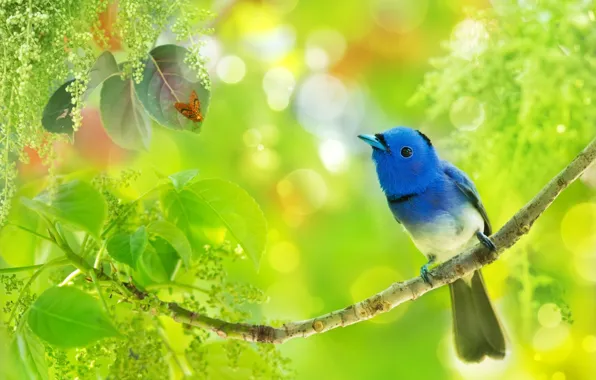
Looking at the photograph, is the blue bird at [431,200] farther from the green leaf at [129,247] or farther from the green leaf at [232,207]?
the green leaf at [129,247]

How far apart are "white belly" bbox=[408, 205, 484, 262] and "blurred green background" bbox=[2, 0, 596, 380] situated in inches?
15.2

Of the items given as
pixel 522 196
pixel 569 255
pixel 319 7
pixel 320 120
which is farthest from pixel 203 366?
pixel 319 7

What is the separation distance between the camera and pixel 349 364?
1.24 meters

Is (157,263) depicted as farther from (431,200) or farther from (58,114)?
(431,200)

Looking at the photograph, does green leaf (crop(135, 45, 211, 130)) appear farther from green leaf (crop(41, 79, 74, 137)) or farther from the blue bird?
the blue bird

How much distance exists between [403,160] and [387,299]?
0.20 metres

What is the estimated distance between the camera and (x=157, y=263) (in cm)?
58

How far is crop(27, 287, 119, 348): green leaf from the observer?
0.44 metres

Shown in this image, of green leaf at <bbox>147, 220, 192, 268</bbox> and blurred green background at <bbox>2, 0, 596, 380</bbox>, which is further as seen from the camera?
blurred green background at <bbox>2, 0, 596, 380</bbox>

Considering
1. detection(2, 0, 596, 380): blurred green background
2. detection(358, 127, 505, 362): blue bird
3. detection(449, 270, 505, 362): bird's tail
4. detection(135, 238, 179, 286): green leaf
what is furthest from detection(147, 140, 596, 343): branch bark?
detection(2, 0, 596, 380): blurred green background

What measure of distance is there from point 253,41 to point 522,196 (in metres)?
0.64

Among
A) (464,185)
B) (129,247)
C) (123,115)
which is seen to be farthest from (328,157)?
(129,247)

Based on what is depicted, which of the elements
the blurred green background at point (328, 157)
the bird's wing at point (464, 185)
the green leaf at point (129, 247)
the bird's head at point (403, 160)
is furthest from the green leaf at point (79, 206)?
the blurred green background at point (328, 157)

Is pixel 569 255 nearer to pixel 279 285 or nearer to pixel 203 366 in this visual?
pixel 279 285
